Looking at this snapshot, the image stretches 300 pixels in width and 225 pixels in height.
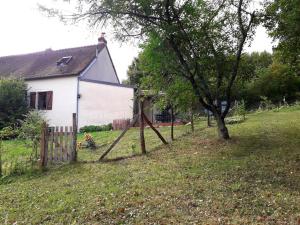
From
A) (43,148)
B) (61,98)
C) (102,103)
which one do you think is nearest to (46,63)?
(61,98)

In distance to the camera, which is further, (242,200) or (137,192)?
(137,192)

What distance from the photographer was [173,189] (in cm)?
773

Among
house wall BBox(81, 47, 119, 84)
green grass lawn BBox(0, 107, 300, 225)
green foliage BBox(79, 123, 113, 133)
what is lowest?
green grass lawn BBox(0, 107, 300, 225)

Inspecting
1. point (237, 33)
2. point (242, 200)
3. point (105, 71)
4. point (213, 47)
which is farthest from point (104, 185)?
point (105, 71)

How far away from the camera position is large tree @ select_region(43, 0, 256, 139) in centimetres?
1155

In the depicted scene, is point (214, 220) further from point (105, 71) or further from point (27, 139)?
point (105, 71)

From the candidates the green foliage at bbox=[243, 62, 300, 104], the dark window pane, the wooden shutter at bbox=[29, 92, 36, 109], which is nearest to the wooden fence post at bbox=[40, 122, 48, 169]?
the dark window pane

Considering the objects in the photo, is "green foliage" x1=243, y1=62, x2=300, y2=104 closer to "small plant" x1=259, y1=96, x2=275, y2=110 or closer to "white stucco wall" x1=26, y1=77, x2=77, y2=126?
"small plant" x1=259, y1=96, x2=275, y2=110

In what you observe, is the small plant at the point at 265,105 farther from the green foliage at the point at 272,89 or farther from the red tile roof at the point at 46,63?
the red tile roof at the point at 46,63

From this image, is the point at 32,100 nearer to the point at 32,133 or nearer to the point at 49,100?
the point at 49,100

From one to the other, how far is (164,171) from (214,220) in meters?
3.45

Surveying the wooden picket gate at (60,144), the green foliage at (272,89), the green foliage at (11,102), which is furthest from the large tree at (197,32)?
the green foliage at (272,89)

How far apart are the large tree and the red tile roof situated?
1352 cm

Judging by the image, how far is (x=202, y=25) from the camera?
12562mm
